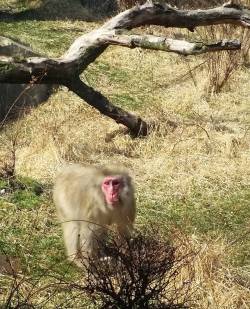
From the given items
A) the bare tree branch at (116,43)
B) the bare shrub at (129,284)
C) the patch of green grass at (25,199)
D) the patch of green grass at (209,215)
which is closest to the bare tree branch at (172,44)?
the bare tree branch at (116,43)

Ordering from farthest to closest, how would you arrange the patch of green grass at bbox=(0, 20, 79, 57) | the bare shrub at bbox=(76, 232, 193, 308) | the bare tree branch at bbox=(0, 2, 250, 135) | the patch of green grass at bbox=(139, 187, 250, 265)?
1. the patch of green grass at bbox=(0, 20, 79, 57)
2. the bare tree branch at bbox=(0, 2, 250, 135)
3. the patch of green grass at bbox=(139, 187, 250, 265)
4. the bare shrub at bbox=(76, 232, 193, 308)

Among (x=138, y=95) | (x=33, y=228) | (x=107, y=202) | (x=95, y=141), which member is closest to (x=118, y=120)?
(x=95, y=141)

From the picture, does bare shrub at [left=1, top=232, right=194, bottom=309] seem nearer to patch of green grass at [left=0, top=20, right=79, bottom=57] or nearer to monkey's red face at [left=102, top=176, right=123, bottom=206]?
monkey's red face at [left=102, top=176, right=123, bottom=206]

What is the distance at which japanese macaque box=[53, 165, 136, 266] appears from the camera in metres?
4.56

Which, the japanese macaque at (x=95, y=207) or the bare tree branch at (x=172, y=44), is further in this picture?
the bare tree branch at (x=172, y=44)

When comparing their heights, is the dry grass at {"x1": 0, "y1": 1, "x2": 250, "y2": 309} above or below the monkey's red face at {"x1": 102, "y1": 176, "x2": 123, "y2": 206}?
below

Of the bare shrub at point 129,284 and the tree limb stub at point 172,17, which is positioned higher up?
the tree limb stub at point 172,17

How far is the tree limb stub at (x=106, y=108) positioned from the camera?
7230 millimetres

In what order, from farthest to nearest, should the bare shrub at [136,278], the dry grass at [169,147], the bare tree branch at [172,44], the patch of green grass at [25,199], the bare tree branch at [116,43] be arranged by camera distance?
the bare tree branch at [116,43] < the bare tree branch at [172,44] < the patch of green grass at [25,199] < the dry grass at [169,147] < the bare shrub at [136,278]

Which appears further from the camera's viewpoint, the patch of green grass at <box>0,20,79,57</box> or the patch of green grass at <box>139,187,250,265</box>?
the patch of green grass at <box>0,20,79,57</box>

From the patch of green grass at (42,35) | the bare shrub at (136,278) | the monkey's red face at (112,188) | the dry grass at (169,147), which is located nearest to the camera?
the bare shrub at (136,278)

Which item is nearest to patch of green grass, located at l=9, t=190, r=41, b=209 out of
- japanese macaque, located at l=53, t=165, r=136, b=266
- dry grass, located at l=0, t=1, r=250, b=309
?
dry grass, located at l=0, t=1, r=250, b=309

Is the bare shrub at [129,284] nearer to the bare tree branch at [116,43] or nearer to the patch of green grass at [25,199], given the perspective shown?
the patch of green grass at [25,199]

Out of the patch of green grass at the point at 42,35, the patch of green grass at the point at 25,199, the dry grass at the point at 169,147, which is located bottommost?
the patch of green grass at the point at 42,35
